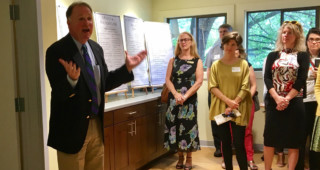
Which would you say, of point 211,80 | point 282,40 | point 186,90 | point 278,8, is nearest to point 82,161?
point 211,80

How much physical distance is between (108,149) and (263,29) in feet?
9.23

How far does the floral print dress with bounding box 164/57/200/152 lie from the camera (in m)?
3.34

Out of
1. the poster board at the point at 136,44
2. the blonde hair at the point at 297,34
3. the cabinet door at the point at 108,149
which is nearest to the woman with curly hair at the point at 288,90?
the blonde hair at the point at 297,34

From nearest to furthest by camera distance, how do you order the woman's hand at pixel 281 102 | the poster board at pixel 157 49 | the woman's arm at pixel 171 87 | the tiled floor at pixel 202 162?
the woman's hand at pixel 281 102 → the woman's arm at pixel 171 87 → the tiled floor at pixel 202 162 → the poster board at pixel 157 49

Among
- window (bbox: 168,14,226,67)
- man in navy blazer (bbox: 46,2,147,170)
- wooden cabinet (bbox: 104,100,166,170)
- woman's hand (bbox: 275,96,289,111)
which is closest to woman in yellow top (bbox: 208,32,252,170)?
woman's hand (bbox: 275,96,289,111)

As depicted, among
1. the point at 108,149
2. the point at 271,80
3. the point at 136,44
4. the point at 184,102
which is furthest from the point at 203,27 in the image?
the point at 108,149

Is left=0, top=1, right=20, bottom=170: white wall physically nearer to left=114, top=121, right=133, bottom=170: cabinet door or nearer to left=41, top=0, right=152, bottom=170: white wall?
left=41, top=0, right=152, bottom=170: white wall

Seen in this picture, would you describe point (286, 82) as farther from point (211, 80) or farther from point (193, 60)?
point (193, 60)

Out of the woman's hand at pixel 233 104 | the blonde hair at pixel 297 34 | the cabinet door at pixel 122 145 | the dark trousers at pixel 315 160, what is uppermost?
the blonde hair at pixel 297 34

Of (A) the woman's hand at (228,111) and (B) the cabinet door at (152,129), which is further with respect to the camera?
(B) the cabinet door at (152,129)

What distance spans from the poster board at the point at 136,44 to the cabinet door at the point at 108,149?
923mm

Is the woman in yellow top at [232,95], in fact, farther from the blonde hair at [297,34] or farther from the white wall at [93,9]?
the white wall at [93,9]

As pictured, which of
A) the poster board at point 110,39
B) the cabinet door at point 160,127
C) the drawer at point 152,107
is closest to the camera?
the poster board at point 110,39

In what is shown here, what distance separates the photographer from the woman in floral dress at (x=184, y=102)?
3.33 m
